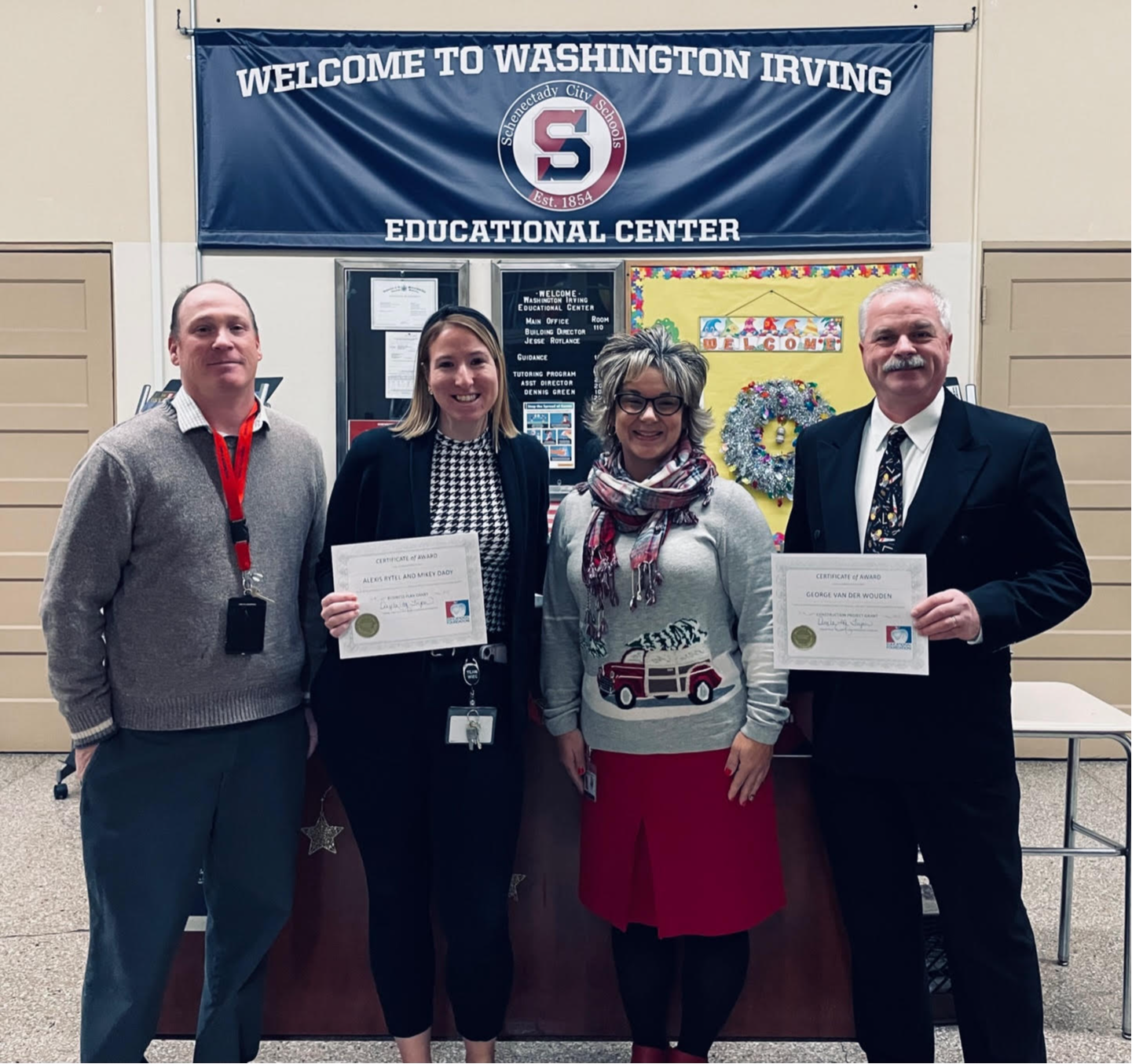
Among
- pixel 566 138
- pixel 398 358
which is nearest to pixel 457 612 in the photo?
pixel 398 358

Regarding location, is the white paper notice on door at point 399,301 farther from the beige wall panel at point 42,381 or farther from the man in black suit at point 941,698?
the man in black suit at point 941,698

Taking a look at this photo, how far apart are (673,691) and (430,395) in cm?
75

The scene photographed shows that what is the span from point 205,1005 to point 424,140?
355cm

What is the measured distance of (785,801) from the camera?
80.2 inches

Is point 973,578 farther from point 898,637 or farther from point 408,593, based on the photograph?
point 408,593

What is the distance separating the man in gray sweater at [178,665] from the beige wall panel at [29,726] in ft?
10.4

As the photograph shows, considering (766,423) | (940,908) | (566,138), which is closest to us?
(940,908)

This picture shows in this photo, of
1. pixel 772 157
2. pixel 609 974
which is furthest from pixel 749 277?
pixel 609 974

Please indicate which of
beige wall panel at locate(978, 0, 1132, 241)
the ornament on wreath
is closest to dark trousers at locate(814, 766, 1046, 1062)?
the ornament on wreath

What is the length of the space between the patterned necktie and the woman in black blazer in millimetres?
651

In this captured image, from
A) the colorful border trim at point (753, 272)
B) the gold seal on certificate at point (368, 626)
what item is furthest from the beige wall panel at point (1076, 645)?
the gold seal on certificate at point (368, 626)

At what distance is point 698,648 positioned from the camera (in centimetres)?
172

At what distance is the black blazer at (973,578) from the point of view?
1.64 metres

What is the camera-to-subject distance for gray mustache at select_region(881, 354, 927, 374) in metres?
1.68
